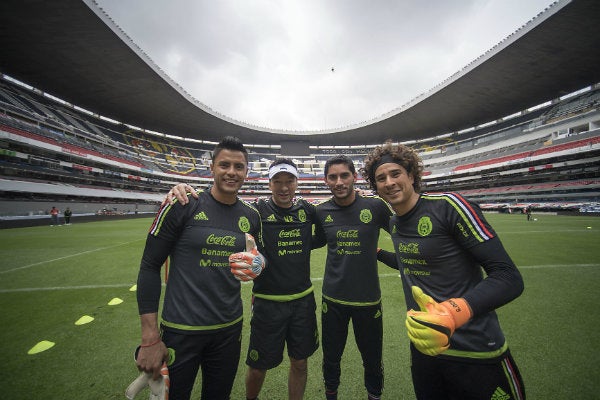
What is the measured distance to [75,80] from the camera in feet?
95.6

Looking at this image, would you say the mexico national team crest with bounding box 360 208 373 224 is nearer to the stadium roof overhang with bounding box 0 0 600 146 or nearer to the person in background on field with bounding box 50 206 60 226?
the person in background on field with bounding box 50 206 60 226

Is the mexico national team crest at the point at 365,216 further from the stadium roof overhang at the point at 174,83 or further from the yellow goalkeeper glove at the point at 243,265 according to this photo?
the stadium roof overhang at the point at 174,83

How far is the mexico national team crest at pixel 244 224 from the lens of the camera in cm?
206

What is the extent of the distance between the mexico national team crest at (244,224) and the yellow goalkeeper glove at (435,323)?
136 centimetres

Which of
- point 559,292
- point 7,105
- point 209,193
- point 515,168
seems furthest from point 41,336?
point 515,168

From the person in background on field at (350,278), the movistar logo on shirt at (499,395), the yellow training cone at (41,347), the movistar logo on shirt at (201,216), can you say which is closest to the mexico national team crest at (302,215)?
the person in background on field at (350,278)

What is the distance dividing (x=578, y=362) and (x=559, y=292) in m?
2.57

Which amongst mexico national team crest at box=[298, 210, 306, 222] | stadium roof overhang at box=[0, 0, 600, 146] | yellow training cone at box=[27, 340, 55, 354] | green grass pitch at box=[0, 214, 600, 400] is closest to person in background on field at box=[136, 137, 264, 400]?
mexico national team crest at box=[298, 210, 306, 222]

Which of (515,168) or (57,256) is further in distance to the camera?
(515,168)

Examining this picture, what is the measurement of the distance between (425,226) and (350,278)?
3.37 feet

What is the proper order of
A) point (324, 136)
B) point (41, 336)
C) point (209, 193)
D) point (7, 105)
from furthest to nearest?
point (324, 136), point (7, 105), point (41, 336), point (209, 193)

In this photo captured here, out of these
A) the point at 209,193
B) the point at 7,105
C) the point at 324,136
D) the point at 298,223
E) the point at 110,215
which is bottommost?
the point at 110,215

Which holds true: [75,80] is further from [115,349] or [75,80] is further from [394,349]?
[394,349]

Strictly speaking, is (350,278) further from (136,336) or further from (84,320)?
(84,320)
